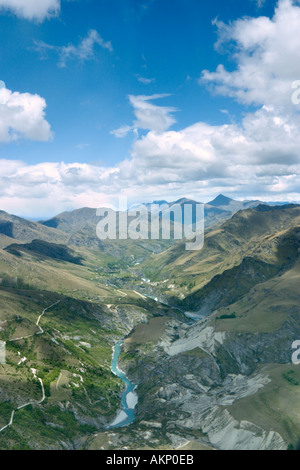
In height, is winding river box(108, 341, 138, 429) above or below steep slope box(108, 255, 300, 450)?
below

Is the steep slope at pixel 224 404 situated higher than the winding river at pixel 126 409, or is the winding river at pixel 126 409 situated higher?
the steep slope at pixel 224 404

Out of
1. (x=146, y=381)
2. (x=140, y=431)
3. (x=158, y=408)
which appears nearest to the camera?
(x=140, y=431)

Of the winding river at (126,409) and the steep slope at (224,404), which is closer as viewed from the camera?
the steep slope at (224,404)

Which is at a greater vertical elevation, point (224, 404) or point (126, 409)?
point (224, 404)

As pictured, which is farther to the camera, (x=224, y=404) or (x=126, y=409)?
(x=126, y=409)

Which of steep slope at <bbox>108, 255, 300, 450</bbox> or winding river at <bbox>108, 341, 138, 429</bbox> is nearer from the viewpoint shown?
steep slope at <bbox>108, 255, 300, 450</bbox>

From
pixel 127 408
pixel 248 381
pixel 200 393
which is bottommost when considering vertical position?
pixel 127 408

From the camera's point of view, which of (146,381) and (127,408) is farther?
(146,381)

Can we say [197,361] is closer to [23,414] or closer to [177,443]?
[177,443]

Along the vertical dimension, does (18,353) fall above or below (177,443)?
above
